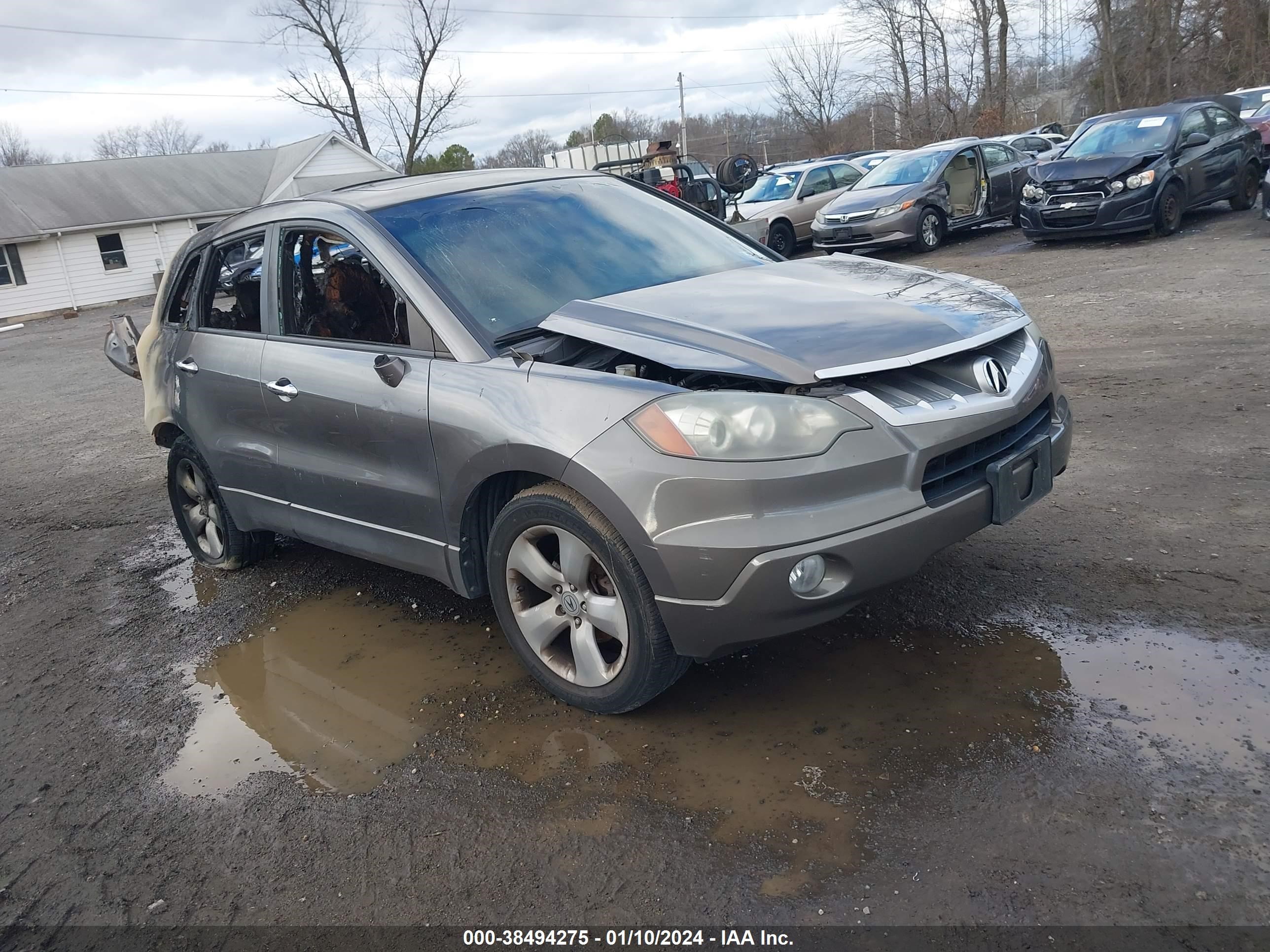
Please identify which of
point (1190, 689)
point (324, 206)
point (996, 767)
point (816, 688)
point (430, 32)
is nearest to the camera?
point (996, 767)

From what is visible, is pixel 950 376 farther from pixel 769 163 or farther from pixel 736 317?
pixel 769 163

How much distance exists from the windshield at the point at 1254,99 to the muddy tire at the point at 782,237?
32.9 feet

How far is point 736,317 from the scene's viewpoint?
349cm

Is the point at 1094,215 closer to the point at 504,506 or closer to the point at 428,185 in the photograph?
the point at 428,185

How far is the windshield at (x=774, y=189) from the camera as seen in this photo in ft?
62.5

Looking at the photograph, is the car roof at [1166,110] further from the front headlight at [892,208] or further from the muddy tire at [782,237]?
the muddy tire at [782,237]

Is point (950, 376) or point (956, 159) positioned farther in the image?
point (956, 159)

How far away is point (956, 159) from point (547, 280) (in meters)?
14.2

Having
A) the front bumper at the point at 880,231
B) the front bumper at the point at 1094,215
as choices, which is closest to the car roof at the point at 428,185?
the front bumper at the point at 1094,215

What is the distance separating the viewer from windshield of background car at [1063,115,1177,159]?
13117 millimetres

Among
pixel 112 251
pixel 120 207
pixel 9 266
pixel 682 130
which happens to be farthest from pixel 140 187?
pixel 682 130

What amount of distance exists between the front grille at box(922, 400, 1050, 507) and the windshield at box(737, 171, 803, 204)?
16088 mm

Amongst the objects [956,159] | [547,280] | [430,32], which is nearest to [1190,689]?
[547,280]

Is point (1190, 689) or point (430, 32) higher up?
point (430, 32)
